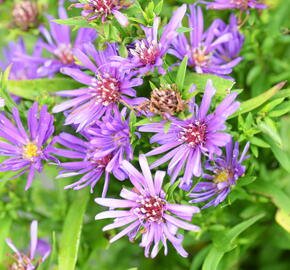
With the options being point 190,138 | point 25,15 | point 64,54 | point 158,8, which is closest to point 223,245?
point 190,138

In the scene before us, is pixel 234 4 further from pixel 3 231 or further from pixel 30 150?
pixel 3 231

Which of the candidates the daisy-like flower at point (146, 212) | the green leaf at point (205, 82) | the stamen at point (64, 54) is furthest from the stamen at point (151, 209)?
the stamen at point (64, 54)

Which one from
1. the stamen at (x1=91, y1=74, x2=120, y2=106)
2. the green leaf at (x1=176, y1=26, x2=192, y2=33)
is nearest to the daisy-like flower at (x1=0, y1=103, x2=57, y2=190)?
the stamen at (x1=91, y1=74, x2=120, y2=106)

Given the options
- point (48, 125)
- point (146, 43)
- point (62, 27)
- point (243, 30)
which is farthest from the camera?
point (62, 27)

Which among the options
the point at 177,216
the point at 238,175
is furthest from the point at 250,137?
the point at 177,216

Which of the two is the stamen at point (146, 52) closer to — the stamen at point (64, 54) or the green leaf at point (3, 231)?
the stamen at point (64, 54)

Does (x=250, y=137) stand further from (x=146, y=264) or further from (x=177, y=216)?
(x=146, y=264)
